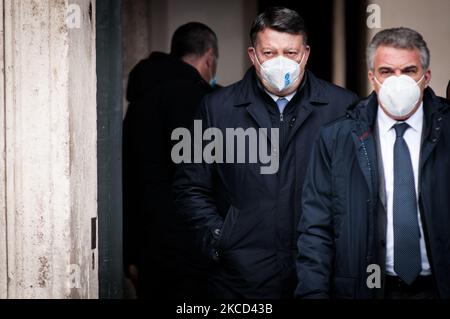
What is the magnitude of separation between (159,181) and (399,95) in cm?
192

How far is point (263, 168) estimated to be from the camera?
4.17 m

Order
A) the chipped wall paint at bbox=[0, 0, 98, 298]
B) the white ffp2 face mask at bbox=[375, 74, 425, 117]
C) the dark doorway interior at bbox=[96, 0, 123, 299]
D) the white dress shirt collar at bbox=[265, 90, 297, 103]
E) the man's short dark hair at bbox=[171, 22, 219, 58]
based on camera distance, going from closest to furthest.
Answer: the white ffp2 face mask at bbox=[375, 74, 425, 117]
the chipped wall paint at bbox=[0, 0, 98, 298]
the white dress shirt collar at bbox=[265, 90, 297, 103]
the dark doorway interior at bbox=[96, 0, 123, 299]
the man's short dark hair at bbox=[171, 22, 219, 58]

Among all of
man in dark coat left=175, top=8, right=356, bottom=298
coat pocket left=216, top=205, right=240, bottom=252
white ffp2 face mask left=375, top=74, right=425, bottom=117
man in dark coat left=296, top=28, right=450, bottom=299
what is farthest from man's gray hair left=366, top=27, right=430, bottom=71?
coat pocket left=216, top=205, right=240, bottom=252

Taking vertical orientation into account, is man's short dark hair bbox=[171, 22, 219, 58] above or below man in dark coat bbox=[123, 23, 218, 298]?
above

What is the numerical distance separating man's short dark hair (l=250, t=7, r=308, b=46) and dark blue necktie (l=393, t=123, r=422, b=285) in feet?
2.72

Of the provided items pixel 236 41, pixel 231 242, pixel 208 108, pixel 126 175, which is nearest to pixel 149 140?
pixel 126 175

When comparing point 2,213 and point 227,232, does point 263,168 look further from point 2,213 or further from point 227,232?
point 2,213

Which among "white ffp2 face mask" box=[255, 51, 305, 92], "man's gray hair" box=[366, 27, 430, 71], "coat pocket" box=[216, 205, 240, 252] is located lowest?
"coat pocket" box=[216, 205, 240, 252]

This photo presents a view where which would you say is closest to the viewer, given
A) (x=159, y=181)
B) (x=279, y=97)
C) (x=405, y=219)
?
(x=405, y=219)

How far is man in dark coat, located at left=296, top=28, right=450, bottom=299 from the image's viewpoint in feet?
11.6

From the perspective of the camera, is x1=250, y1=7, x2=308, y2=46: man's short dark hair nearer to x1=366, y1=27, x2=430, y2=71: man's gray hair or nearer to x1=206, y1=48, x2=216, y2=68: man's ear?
x1=366, y1=27, x2=430, y2=71: man's gray hair

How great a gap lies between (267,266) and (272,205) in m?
0.27

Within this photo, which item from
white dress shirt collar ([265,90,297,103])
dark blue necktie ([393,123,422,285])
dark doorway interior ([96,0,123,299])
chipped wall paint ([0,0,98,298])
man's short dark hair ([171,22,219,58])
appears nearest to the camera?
dark blue necktie ([393,123,422,285])

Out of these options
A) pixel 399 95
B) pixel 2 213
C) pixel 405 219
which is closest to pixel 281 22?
pixel 399 95
